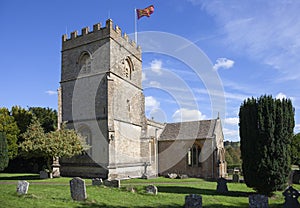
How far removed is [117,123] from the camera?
25391mm

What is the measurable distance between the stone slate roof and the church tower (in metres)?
4.30

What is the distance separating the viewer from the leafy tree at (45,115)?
3544 centimetres

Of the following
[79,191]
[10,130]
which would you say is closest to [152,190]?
[79,191]

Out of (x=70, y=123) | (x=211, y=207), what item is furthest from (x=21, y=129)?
(x=211, y=207)

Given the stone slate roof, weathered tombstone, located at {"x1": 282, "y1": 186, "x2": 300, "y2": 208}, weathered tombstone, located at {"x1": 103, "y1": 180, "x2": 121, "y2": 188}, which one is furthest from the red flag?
weathered tombstone, located at {"x1": 282, "y1": 186, "x2": 300, "y2": 208}

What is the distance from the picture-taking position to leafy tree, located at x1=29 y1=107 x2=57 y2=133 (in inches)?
1395

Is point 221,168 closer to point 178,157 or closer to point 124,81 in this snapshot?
point 178,157

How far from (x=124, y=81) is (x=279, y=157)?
57.3ft

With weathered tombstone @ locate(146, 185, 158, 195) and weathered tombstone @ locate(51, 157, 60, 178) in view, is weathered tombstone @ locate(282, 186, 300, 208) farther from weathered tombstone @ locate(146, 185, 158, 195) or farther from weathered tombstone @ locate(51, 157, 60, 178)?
weathered tombstone @ locate(51, 157, 60, 178)

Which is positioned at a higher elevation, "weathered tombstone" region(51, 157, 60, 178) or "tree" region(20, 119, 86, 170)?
"tree" region(20, 119, 86, 170)

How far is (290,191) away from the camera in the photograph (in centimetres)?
1152

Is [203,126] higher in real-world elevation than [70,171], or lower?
higher

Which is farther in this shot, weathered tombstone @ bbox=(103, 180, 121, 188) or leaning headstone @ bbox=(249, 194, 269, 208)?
weathered tombstone @ bbox=(103, 180, 121, 188)

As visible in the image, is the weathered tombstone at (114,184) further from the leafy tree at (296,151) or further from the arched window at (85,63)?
the leafy tree at (296,151)
